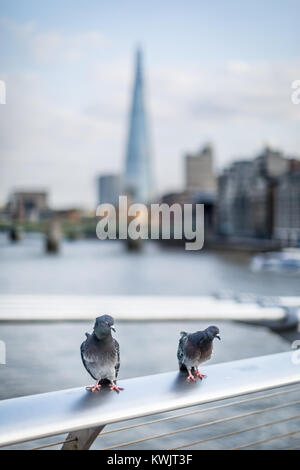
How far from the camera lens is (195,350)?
3.61 feet

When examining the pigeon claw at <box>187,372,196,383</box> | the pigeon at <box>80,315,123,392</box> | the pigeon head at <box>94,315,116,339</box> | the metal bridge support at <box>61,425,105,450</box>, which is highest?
the pigeon head at <box>94,315,116,339</box>

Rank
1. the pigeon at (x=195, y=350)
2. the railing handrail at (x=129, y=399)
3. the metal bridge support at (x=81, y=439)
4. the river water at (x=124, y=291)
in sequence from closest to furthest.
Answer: the railing handrail at (x=129, y=399), the metal bridge support at (x=81, y=439), the pigeon at (x=195, y=350), the river water at (x=124, y=291)

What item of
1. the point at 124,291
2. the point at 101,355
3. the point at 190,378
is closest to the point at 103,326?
the point at 101,355

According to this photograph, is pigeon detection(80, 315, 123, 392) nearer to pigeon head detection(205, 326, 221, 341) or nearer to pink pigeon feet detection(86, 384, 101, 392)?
pink pigeon feet detection(86, 384, 101, 392)

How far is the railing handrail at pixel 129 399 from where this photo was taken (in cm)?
83

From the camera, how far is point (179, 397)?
3.12 ft

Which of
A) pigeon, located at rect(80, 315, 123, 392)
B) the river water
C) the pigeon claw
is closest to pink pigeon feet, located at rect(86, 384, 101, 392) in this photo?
pigeon, located at rect(80, 315, 123, 392)

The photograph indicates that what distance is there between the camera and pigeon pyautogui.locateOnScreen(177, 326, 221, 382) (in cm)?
107

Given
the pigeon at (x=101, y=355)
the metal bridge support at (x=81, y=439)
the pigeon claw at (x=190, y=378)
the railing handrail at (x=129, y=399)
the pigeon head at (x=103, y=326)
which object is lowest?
the metal bridge support at (x=81, y=439)

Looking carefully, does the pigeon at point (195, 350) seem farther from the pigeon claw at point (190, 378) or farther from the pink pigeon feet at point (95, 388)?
the pink pigeon feet at point (95, 388)

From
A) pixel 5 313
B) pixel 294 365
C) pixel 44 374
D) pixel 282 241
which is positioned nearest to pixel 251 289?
pixel 282 241

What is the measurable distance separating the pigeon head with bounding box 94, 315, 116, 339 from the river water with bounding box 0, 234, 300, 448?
6.48 ft

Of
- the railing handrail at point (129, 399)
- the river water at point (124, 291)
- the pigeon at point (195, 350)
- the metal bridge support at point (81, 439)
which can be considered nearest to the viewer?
the railing handrail at point (129, 399)
